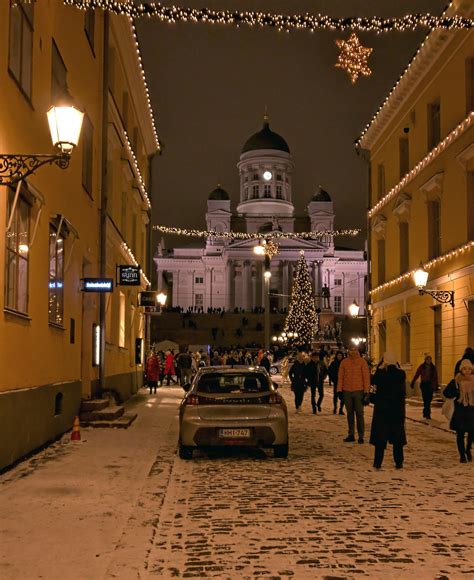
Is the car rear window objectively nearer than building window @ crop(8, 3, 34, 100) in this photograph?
No

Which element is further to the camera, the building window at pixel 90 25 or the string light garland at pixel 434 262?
the string light garland at pixel 434 262

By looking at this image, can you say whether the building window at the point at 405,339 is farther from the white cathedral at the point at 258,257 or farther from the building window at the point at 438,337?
the white cathedral at the point at 258,257

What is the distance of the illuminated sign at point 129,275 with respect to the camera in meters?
23.4

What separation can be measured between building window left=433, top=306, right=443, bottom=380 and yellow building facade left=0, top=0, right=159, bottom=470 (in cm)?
958

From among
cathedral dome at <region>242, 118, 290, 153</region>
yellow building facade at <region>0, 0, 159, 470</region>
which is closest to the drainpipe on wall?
yellow building facade at <region>0, 0, 159, 470</region>

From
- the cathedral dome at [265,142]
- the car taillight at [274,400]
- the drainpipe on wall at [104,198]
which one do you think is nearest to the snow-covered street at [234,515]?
the car taillight at [274,400]

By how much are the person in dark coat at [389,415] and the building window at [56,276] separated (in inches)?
233

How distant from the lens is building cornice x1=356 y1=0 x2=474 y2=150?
72.7ft

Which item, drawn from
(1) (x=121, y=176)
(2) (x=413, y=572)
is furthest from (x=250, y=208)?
(2) (x=413, y=572)

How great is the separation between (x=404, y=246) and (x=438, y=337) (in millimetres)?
5865

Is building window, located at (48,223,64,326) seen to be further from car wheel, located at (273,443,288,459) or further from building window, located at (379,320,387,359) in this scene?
building window, located at (379,320,387,359)

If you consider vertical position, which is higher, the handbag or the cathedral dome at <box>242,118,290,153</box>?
the cathedral dome at <box>242,118,290,153</box>

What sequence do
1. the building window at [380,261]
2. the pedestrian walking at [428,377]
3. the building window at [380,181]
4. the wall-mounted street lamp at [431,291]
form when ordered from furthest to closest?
the building window at [380,181] < the building window at [380,261] < the wall-mounted street lamp at [431,291] < the pedestrian walking at [428,377]

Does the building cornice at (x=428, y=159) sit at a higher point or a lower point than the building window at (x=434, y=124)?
lower
